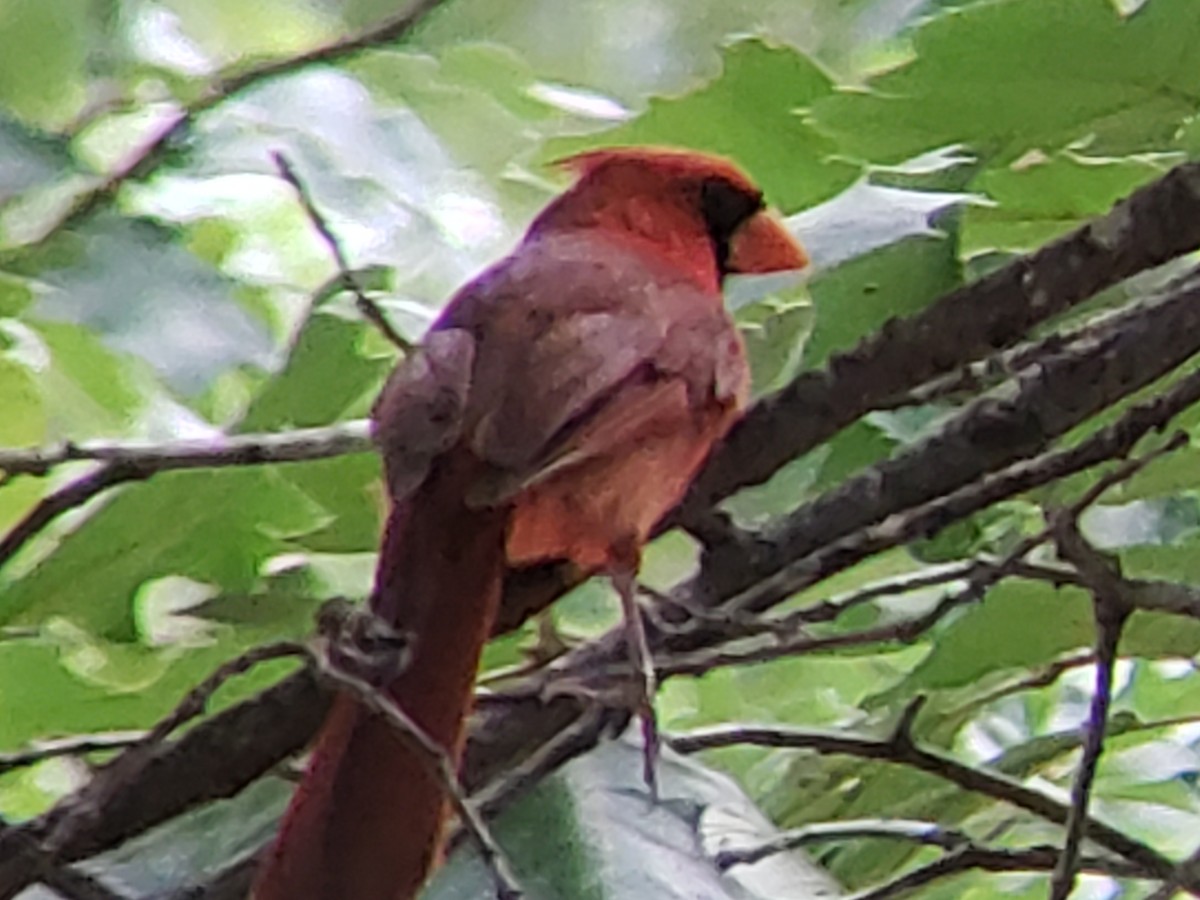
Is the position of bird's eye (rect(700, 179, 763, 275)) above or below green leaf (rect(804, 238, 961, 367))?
below

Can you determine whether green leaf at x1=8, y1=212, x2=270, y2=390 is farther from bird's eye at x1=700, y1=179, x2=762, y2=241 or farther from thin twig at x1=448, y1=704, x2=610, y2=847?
thin twig at x1=448, y1=704, x2=610, y2=847

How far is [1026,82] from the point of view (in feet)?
2.96

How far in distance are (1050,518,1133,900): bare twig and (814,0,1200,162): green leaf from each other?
234 mm

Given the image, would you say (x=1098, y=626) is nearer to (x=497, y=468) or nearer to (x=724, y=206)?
(x=497, y=468)

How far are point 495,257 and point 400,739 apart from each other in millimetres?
Answer: 720

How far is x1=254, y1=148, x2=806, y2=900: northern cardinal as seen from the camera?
2.47 feet

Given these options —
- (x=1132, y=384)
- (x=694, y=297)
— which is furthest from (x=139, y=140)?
(x=1132, y=384)

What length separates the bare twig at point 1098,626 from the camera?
0.71m

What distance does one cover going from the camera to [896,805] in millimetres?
1037

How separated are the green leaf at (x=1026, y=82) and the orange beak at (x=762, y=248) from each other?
0.12 m

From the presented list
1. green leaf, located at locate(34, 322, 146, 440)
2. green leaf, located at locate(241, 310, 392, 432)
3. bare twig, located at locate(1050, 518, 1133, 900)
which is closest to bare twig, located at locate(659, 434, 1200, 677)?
bare twig, located at locate(1050, 518, 1133, 900)

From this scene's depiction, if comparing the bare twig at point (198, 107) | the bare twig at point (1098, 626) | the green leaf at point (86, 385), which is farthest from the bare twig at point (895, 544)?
the bare twig at point (198, 107)

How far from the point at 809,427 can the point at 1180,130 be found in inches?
8.4

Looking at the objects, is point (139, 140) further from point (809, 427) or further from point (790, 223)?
point (809, 427)
